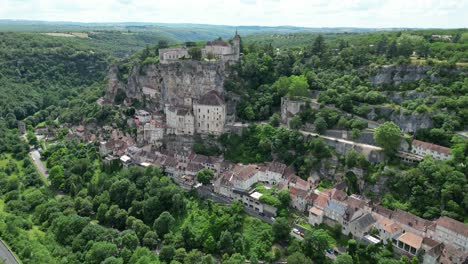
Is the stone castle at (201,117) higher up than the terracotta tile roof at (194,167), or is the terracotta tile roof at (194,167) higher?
the stone castle at (201,117)

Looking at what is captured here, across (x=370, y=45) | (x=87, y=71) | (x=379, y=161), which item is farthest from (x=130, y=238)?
(x=87, y=71)

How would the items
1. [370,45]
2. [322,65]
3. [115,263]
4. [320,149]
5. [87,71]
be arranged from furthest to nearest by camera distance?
[87,71] → [370,45] → [322,65] → [320,149] → [115,263]

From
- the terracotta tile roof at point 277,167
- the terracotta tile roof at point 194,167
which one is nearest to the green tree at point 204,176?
the terracotta tile roof at point 194,167

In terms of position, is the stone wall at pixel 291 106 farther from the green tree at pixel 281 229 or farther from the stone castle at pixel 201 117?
the green tree at pixel 281 229

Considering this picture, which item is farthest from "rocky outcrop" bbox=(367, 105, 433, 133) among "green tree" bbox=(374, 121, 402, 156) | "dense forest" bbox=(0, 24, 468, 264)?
"green tree" bbox=(374, 121, 402, 156)

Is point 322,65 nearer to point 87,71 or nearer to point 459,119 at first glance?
point 459,119

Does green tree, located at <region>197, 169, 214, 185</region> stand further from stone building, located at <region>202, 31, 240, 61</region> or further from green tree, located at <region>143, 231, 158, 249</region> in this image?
stone building, located at <region>202, 31, 240, 61</region>

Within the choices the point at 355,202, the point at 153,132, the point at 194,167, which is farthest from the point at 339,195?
the point at 153,132
